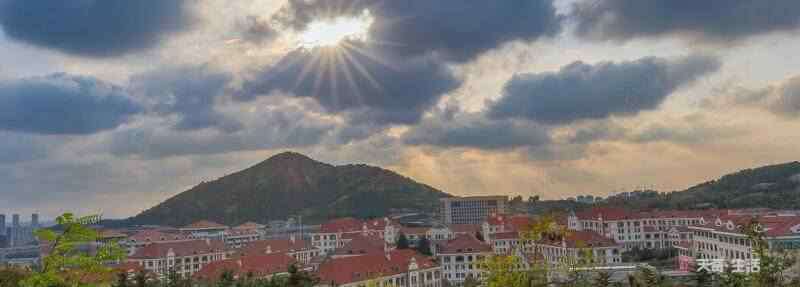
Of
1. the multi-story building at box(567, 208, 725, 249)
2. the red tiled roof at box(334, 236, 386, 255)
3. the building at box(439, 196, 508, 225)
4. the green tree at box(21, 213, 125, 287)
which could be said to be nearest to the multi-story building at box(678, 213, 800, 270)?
the multi-story building at box(567, 208, 725, 249)

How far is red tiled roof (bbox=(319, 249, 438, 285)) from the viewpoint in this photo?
4953 cm

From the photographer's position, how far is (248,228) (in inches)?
4624

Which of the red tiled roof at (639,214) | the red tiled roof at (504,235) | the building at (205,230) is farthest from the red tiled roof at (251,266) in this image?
the building at (205,230)

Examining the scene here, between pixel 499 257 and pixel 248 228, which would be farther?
pixel 248 228

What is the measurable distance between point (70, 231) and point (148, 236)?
88860 mm

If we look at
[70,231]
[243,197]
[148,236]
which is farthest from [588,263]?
[243,197]

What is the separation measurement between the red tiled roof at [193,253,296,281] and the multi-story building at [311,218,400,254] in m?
32.4

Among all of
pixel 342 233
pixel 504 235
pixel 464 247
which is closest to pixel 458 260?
pixel 464 247

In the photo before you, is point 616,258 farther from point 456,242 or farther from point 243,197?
point 243,197

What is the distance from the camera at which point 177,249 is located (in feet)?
250

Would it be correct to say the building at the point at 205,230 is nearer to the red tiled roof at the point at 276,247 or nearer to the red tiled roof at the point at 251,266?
the red tiled roof at the point at 276,247

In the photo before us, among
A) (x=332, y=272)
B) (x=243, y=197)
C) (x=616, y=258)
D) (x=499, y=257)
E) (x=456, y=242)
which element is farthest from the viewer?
(x=243, y=197)

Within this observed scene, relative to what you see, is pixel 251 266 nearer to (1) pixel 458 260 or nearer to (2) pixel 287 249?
A: (2) pixel 287 249

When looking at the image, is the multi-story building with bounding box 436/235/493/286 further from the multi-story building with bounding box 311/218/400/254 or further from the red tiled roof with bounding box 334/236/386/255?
the multi-story building with bounding box 311/218/400/254
